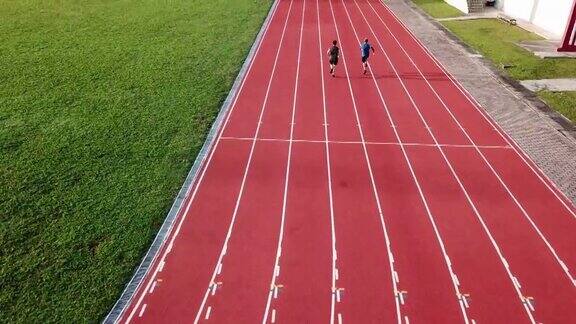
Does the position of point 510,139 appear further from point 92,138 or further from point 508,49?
point 92,138

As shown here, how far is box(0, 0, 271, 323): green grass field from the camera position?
7.68 meters

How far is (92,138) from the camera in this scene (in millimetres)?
11734

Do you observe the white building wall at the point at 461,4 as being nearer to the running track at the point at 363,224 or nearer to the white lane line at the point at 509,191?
the white lane line at the point at 509,191

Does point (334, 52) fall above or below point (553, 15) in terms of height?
below

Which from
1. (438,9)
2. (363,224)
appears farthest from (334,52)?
(438,9)

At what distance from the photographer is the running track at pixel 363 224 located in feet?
24.1

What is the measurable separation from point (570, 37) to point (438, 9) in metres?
9.97

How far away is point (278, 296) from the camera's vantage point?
742 centimetres

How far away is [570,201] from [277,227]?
6.88m

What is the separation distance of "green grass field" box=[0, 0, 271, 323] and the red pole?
14047 mm

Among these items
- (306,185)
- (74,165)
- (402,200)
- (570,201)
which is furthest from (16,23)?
(570,201)

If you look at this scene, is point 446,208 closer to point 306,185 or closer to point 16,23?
point 306,185

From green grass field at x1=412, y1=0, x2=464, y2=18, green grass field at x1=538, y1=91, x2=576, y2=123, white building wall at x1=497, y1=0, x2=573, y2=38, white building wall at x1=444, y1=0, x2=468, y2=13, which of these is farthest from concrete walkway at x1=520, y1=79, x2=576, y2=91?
white building wall at x1=444, y1=0, x2=468, y2=13

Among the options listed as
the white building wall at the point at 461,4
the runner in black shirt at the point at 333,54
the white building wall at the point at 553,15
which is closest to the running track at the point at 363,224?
the runner in black shirt at the point at 333,54
